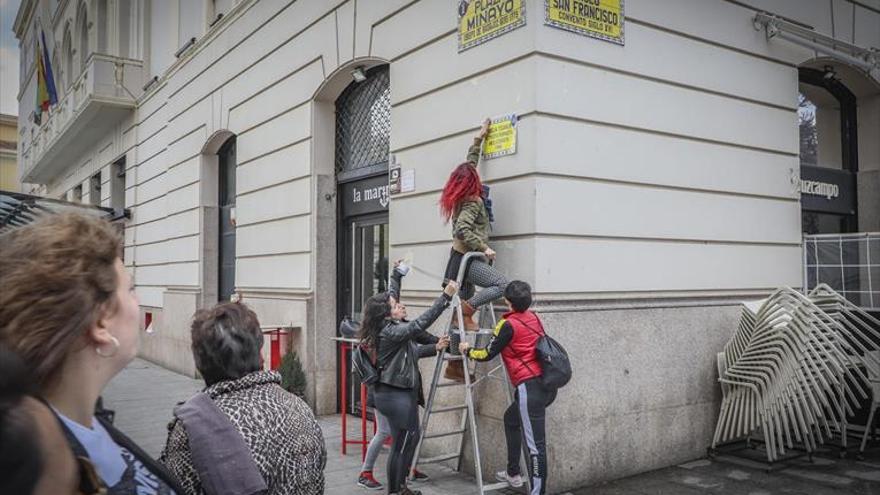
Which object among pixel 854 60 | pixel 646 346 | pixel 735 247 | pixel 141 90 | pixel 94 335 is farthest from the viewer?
pixel 141 90

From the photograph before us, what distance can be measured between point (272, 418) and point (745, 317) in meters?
5.81

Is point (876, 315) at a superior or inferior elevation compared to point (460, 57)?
inferior

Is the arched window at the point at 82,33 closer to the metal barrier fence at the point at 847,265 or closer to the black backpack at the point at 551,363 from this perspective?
the black backpack at the point at 551,363

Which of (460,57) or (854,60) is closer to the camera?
(460,57)

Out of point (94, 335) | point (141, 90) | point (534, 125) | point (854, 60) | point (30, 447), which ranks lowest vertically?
point (30, 447)

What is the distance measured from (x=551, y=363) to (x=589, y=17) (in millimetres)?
3312

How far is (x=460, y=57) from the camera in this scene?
6895mm

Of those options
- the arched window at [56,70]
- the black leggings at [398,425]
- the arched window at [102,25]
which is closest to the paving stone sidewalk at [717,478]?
the black leggings at [398,425]

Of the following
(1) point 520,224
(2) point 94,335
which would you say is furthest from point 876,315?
(2) point 94,335

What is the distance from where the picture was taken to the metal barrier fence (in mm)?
8102

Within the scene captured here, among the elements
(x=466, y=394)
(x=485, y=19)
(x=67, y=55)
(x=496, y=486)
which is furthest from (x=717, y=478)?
(x=67, y=55)

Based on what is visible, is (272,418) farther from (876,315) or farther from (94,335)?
(876,315)

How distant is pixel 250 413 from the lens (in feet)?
7.83

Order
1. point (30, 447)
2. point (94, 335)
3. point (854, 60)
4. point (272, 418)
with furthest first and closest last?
point (854, 60) < point (272, 418) < point (94, 335) < point (30, 447)
